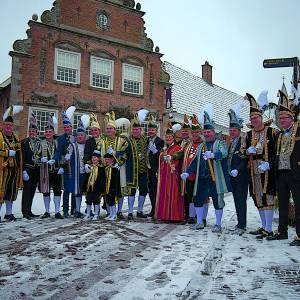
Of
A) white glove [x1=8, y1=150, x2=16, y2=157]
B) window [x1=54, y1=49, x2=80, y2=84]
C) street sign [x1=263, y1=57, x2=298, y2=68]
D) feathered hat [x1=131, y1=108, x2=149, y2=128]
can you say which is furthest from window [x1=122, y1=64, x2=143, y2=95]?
white glove [x1=8, y1=150, x2=16, y2=157]

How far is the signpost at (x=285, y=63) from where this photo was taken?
25.7 ft

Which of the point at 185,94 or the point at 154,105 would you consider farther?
the point at 185,94

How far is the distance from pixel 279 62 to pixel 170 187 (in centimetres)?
379

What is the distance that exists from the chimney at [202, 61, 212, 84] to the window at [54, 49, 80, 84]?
17752mm

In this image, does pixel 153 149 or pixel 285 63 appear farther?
pixel 153 149

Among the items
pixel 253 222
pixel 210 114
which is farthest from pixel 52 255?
pixel 253 222

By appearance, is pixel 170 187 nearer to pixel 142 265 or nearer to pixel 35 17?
pixel 142 265

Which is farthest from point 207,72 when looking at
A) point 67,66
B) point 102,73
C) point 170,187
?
point 170,187

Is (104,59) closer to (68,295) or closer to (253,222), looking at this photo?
(253,222)

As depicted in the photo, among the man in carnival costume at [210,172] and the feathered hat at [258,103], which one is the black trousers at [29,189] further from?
the feathered hat at [258,103]

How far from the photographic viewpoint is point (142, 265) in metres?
4.16

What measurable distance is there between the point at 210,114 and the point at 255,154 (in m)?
1.36

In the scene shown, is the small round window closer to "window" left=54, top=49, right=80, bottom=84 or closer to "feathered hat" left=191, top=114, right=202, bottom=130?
"window" left=54, top=49, right=80, bottom=84

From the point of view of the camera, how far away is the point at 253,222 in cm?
802
